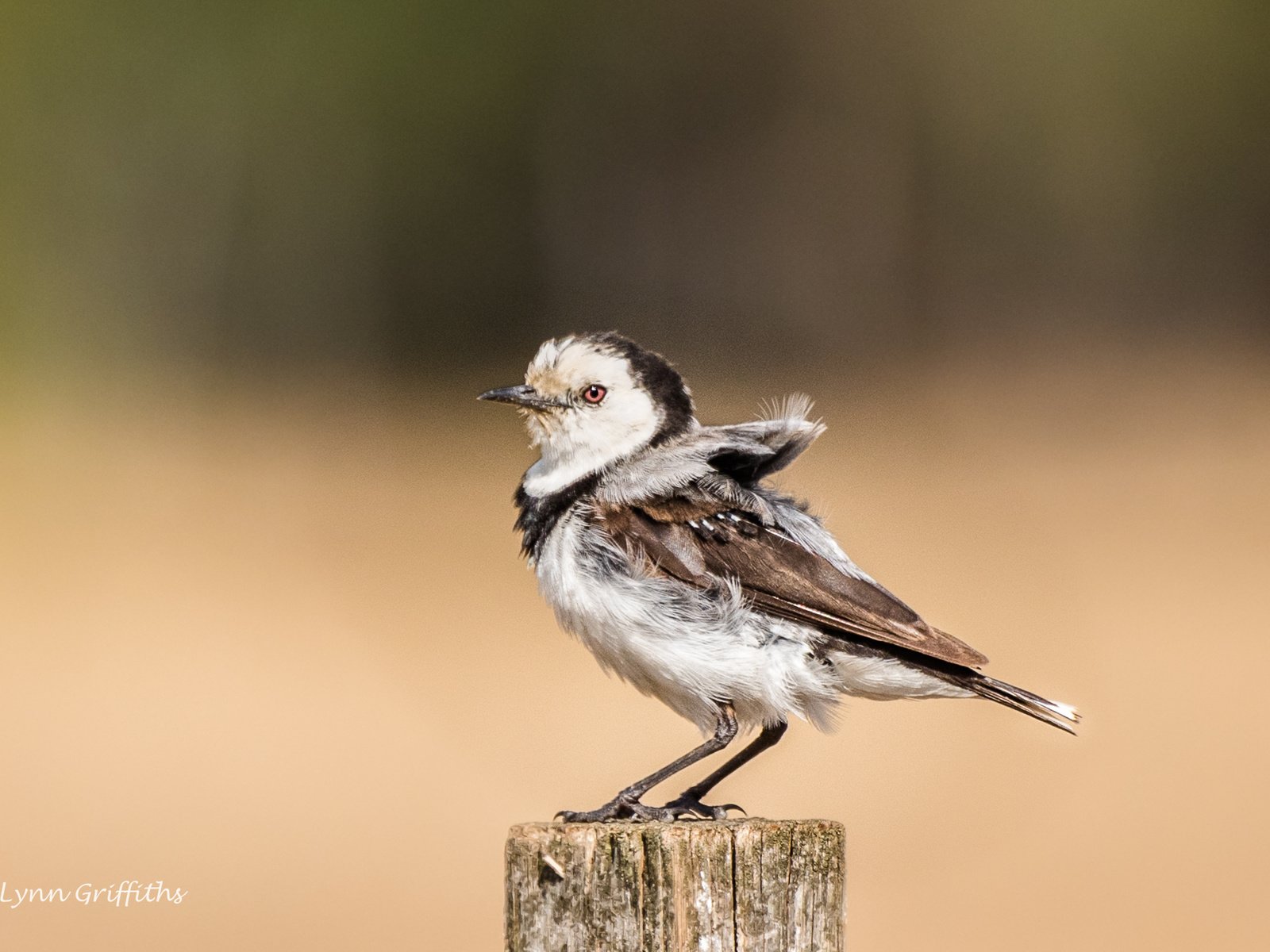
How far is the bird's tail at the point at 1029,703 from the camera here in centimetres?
411

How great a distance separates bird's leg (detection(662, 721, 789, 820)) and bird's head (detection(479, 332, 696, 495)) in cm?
102

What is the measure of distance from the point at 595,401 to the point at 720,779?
51.8 inches

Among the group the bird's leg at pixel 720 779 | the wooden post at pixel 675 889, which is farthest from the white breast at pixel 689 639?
the wooden post at pixel 675 889

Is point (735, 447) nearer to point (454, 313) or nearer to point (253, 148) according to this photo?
point (454, 313)

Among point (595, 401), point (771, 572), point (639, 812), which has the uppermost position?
point (595, 401)

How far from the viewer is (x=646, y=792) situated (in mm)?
4246

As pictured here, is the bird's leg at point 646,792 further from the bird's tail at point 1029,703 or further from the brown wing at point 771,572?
the bird's tail at point 1029,703

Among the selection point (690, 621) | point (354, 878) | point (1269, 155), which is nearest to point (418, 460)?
point (354, 878)

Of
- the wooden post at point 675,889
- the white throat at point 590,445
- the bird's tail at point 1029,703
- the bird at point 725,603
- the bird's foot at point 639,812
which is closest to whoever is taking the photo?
the wooden post at point 675,889

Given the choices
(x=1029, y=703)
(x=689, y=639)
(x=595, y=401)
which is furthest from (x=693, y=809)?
(x=595, y=401)

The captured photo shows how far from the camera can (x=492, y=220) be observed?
21125mm

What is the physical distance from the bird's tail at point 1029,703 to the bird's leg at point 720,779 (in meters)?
0.65

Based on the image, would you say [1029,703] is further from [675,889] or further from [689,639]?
[675,889]

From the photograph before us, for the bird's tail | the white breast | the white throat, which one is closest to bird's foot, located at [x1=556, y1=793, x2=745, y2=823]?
the white breast
